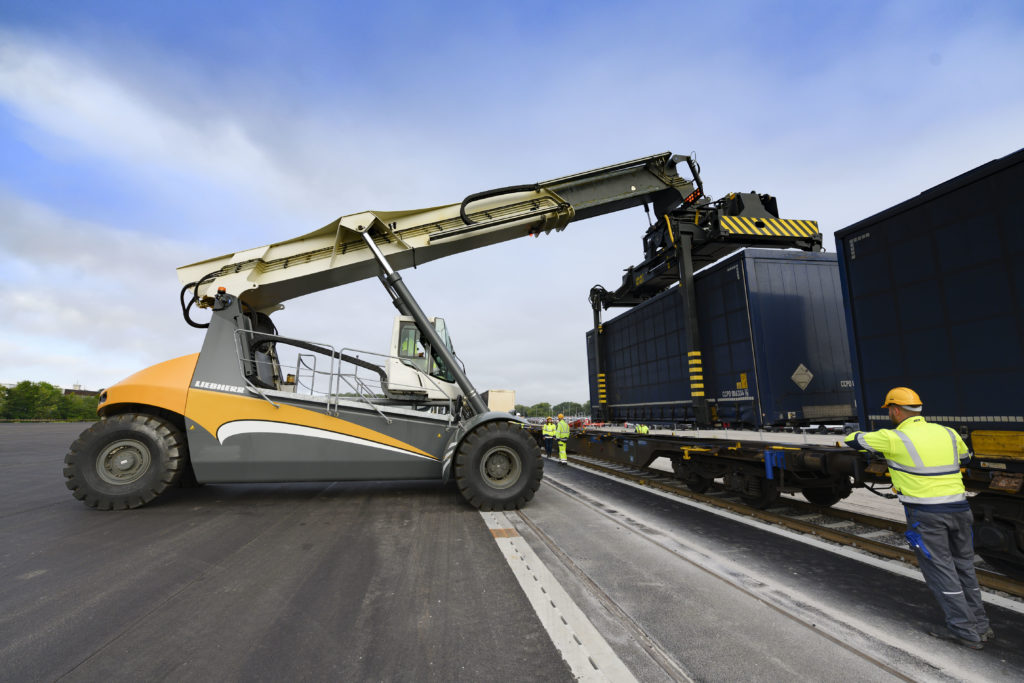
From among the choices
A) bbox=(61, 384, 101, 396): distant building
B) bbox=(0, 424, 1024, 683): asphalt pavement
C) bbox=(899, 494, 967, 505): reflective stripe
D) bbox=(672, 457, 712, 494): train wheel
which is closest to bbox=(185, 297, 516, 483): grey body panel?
bbox=(0, 424, 1024, 683): asphalt pavement

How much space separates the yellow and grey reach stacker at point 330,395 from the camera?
20.4ft

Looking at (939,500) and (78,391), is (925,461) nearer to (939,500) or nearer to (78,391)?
(939,500)

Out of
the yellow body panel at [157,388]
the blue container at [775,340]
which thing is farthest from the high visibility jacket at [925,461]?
the yellow body panel at [157,388]

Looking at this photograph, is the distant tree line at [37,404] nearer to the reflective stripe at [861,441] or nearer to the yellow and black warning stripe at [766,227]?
the yellow and black warning stripe at [766,227]

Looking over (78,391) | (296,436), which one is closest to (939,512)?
(296,436)

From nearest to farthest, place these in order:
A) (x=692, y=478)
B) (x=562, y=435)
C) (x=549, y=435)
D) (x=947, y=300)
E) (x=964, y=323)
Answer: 1. (x=964, y=323)
2. (x=947, y=300)
3. (x=692, y=478)
4. (x=562, y=435)
5. (x=549, y=435)

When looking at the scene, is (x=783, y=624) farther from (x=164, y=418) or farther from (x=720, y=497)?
(x=164, y=418)

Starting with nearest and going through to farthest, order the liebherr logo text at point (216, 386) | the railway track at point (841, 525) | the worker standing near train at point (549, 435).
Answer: the railway track at point (841, 525) → the liebherr logo text at point (216, 386) → the worker standing near train at point (549, 435)

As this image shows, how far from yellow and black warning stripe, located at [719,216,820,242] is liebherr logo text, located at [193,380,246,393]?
853 centimetres

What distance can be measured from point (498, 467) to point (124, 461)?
5.45 metres

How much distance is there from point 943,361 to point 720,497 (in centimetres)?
400

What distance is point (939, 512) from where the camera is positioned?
9.79 feet

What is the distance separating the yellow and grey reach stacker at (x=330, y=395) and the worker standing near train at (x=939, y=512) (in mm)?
4203

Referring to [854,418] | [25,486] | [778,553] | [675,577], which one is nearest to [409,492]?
[675,577]
